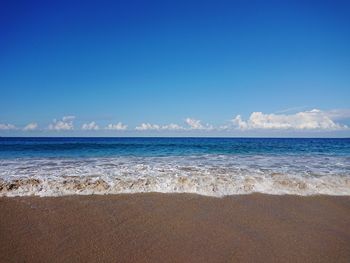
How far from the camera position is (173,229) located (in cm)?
495

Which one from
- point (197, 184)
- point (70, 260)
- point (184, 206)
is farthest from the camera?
point (197, 184)

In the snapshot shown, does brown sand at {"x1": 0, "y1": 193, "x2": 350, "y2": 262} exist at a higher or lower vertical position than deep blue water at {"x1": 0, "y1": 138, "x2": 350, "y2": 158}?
lower

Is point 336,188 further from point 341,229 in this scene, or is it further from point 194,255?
point 194,255

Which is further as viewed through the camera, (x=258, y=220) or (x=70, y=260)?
(x=258, y=220)

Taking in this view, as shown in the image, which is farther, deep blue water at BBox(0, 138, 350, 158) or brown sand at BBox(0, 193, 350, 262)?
deep blue water at BBox(0, 138, 350, 158)

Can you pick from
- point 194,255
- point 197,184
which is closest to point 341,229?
point 194,255

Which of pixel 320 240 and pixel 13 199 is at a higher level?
pixel 13 199

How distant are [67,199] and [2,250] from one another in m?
2.36

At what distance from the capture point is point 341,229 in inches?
201

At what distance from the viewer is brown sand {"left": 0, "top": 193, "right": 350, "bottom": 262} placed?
162 inches

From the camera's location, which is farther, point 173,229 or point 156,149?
point 156,149

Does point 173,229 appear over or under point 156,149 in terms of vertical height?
under

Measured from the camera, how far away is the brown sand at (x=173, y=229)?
4109 mm

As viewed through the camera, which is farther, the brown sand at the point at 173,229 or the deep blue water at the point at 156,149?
the deep blue water at the point at 156,149
